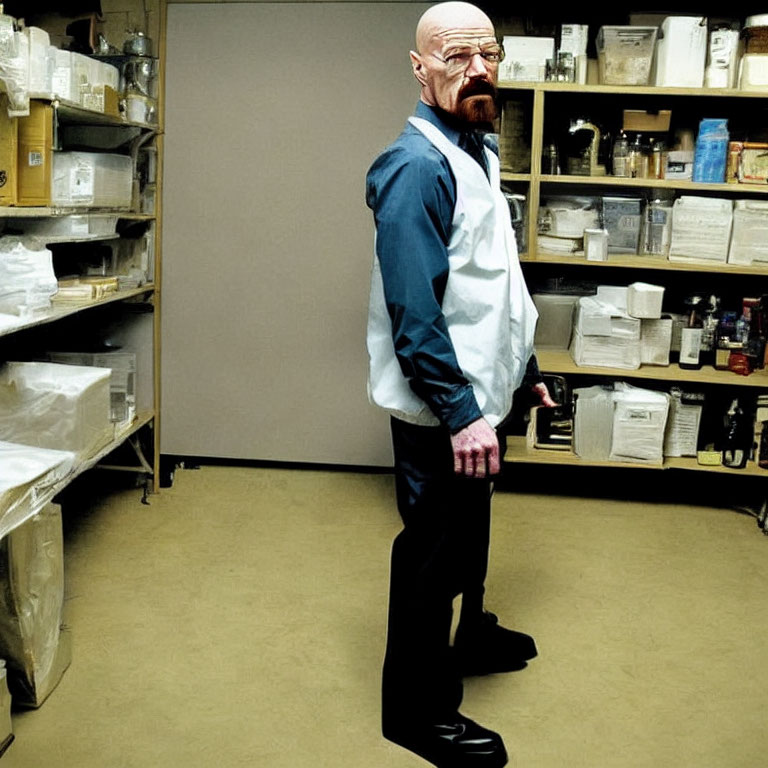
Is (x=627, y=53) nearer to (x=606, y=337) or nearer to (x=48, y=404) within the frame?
(x=606, y=337)

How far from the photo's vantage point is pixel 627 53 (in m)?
3.54

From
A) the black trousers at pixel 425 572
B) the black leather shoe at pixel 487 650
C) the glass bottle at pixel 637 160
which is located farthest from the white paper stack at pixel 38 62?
the glass bottle at pixel 637 160

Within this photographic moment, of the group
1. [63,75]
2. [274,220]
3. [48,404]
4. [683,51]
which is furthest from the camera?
[274,220]

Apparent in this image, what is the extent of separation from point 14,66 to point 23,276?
0.58 m

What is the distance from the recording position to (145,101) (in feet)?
12.0

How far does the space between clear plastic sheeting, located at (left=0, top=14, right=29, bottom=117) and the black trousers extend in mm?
1417

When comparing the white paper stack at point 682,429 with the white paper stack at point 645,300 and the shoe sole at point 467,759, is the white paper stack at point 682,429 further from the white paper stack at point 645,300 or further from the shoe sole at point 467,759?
the shoe sole at point 467,759

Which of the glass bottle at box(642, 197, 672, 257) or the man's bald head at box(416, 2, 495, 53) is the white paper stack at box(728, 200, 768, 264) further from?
the man's bald head at box(416, 2, 495, 53)

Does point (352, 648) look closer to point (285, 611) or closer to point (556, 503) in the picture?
point (285, 611)

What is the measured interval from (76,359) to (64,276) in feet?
1.02

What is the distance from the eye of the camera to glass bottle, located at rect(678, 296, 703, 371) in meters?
3.67

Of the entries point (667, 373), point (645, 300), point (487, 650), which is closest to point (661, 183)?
point (645, 300)

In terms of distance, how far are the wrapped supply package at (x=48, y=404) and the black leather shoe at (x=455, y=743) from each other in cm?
138

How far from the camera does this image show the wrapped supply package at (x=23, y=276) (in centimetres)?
265
